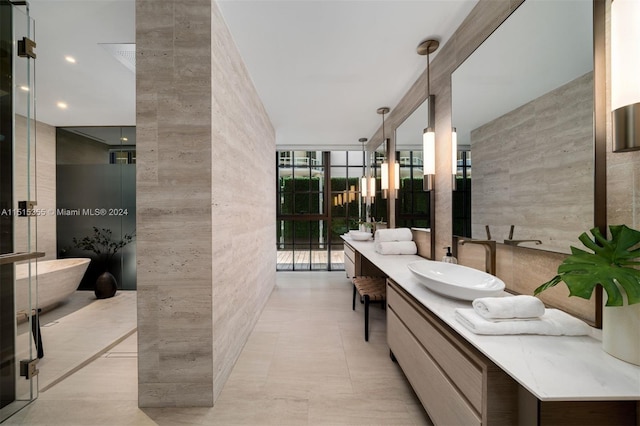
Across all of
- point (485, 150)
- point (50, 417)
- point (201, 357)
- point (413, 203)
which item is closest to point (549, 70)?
point (485, 150)

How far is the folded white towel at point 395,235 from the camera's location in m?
3.13

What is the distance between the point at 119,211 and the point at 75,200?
2.47 ft

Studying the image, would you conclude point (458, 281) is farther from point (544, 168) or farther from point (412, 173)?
point (412, 173)

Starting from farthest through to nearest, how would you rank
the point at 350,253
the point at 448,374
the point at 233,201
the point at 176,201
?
the point at 350,253 → the point at 233,201 → the point at 176,201 → the point at 448,374

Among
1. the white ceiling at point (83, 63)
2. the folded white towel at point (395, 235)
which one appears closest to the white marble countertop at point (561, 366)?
the folded white towel at point (395, 235)

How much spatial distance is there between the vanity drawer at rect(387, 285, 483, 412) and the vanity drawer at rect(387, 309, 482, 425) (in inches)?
1.6

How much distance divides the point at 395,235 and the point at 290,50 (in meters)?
2.30

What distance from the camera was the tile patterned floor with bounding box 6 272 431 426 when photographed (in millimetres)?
1645

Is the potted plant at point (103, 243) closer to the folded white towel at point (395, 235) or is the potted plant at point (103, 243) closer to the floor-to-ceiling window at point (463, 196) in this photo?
the folded white towel at point (395, 235)

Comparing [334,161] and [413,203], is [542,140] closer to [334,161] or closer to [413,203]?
[413,203]

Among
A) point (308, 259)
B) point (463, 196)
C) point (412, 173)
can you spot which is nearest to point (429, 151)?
point (463, 196)

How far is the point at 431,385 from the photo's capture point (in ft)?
4.55

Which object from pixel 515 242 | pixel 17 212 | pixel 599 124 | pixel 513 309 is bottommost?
pixel 513 309

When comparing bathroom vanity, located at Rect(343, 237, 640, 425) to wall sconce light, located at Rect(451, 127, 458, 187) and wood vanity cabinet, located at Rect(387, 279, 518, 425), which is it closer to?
wood vanity cabinet, located at Rect(387, 279, 518, 425)
